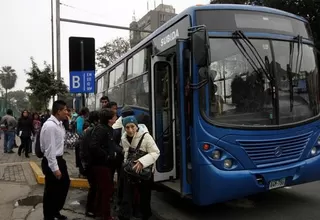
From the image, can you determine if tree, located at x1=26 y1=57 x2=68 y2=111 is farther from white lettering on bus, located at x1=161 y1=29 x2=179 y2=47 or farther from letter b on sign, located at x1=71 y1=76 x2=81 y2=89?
white lettering on bus, located at x1=161 y1=29 x2=179 y2=47

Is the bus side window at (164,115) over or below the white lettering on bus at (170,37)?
below

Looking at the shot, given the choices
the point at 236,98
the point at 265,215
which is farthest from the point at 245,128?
the point at 265,215

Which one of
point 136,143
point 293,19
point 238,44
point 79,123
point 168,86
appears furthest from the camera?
point 79,123

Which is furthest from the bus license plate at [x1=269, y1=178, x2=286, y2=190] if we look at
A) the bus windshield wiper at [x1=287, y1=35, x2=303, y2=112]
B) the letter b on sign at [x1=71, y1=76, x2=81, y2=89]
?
the letter b on sign at [x1=71, y1=76, x2=81, y2=89]

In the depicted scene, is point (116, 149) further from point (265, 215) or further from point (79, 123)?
point (79, 123)

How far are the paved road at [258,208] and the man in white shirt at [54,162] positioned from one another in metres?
1.68

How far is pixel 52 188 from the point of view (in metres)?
5.34

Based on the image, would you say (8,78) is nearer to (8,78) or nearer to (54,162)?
(8,78)

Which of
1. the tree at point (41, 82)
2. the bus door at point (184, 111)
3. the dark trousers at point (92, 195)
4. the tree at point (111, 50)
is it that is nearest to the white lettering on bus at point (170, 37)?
the bus door at point (184, 111)

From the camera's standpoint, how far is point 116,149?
544cm

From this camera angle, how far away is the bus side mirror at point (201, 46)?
5078 mm

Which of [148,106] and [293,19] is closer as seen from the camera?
[293,19]

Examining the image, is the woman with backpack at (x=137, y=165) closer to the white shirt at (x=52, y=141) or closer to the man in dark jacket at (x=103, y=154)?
the man in dark jacket at (x=103, y=154)

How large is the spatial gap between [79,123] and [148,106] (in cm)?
434
